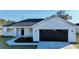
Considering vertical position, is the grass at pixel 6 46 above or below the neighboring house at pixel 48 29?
below

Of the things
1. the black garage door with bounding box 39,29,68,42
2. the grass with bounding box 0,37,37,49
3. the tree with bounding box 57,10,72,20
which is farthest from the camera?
the black garage door with bounding box 39,29,68,42

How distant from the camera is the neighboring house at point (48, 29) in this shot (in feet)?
25.9

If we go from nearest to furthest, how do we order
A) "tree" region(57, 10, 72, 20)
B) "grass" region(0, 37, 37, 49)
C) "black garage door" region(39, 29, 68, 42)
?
"tree" region(57, 10, 72, 20)
"grass" region(0, 37, 37, 49)
"black garage door" region(39, 29, 68, 42)

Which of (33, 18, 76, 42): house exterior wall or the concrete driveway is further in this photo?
(33, 18, 76, 42): house exterior wall

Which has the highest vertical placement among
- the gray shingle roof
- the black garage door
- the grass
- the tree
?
the tree

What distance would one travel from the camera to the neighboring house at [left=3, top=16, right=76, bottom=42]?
7891mm

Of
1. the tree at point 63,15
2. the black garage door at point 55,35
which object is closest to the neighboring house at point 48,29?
the black garage door at point 55,35

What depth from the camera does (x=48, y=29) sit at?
26.3 ft

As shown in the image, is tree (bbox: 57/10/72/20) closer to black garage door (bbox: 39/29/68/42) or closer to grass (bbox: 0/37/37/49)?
black garage door (bbox: 39/29/68/42)

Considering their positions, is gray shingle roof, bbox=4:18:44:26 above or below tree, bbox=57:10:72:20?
below

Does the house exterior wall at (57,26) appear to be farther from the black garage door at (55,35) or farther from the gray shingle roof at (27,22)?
the gray shingle roof at (27,22)

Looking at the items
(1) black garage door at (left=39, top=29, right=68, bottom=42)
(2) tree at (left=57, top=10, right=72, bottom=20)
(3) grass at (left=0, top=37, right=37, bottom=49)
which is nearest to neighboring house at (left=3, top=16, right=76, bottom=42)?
(1) black garage door at (left=39, top=29, right=68, bottom=42)
